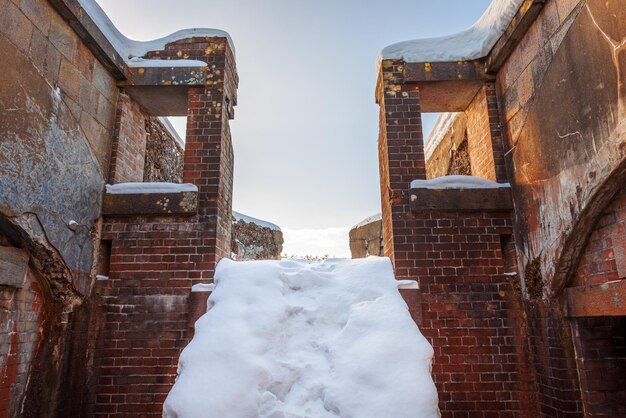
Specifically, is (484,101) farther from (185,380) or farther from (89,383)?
(89,383)

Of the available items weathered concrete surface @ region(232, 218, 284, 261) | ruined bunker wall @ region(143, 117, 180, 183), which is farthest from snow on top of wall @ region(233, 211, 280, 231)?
ruined bunker wall @ region(143, 117, 180, 183)

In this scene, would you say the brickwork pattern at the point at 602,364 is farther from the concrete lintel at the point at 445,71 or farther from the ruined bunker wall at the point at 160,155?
the ruined bunker wall at the point at 160,155

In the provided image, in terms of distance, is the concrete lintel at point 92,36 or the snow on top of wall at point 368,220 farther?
the snow on top of wall at point 368,220

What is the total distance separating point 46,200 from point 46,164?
339mm

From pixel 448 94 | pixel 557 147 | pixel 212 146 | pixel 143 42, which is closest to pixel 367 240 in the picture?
pixel 448 94

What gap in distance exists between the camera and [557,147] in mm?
Answer: 3785

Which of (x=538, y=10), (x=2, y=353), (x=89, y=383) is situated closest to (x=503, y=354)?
(x=538, y=10)

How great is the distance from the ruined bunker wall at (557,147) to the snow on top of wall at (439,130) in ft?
7.39

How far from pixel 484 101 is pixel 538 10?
1.27m

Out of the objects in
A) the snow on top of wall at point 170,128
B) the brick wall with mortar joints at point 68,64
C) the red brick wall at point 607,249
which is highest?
the snow on top of wall at point 170,128

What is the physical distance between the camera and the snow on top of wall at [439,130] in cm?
714

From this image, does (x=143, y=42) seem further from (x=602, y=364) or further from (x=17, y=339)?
(x=602, y=364)

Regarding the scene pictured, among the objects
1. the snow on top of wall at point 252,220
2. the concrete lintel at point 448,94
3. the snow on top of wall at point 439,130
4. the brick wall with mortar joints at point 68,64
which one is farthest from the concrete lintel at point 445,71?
the snow on top of wall at point 252,220

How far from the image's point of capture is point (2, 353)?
134 inches
